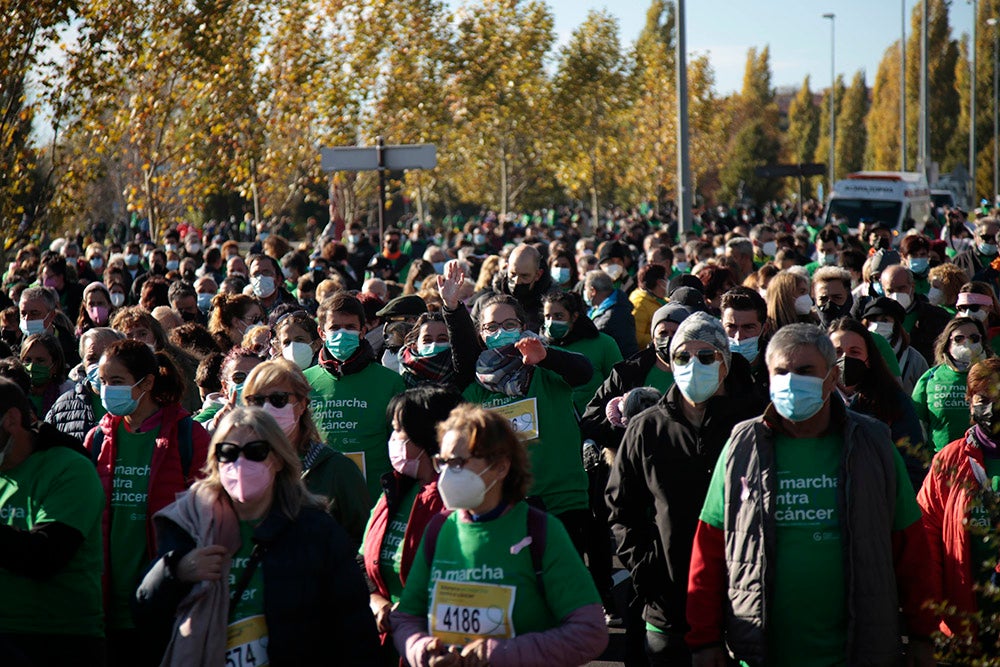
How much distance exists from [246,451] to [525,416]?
249cm

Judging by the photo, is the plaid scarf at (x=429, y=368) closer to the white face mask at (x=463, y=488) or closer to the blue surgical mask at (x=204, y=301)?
the white face mask at (x=463, y=488)

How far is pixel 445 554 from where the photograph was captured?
13.8 ft

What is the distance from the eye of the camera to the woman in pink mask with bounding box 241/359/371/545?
5285mm

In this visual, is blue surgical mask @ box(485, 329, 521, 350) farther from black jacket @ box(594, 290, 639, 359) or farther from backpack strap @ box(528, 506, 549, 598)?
black jacket @ box(594, 290, 639, 359)

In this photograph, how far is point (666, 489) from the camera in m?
5.28

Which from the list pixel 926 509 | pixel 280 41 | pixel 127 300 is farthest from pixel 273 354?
pixel 280 41

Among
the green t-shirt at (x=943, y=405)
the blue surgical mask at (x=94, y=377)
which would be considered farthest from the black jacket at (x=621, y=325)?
the blue surgical mask at (x=94, y=377)

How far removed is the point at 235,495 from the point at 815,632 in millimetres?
1916

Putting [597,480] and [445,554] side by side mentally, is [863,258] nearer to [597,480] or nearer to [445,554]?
[597,480]

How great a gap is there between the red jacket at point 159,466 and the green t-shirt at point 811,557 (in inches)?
88.7

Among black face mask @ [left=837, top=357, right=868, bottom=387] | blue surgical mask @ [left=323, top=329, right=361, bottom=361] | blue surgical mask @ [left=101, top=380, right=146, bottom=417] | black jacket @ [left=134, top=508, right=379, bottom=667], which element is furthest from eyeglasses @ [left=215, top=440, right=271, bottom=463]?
black face mask @ [left=837, top=357, right=868, bottom=387]

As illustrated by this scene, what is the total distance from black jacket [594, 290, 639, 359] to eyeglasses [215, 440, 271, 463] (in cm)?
556

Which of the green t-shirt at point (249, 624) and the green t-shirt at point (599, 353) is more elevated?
the green t-shirt at point (599, 353)

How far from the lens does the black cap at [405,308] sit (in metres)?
8.70
